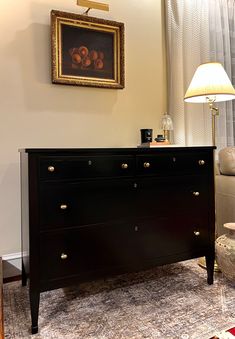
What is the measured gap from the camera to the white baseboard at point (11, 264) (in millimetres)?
2040

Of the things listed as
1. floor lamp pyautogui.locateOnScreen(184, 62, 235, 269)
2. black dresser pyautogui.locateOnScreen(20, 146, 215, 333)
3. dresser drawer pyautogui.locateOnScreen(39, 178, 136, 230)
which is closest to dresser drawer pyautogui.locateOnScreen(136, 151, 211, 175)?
black dresser pyautogui.locateOnScreen(20, 146, 215, 333)

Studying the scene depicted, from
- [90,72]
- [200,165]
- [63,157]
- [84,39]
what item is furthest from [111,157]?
[84,39]

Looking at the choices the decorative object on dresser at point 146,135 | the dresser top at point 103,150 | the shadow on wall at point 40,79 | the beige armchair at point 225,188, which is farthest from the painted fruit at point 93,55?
the beige armchair at point 225,188

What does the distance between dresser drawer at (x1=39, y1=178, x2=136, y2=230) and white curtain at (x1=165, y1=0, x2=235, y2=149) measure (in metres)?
1.18

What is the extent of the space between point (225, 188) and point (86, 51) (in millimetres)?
1602

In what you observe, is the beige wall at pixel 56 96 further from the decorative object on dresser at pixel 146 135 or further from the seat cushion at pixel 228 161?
the seat cushion at pixel 228 161

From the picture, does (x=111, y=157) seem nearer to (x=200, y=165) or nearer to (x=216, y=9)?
(x=200, y=165)

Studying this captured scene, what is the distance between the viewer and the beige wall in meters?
2.02

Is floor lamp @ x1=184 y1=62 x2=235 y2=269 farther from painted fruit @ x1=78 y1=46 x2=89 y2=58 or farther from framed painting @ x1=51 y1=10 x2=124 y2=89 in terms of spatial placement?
painted fruit @ x1=78 y1=46 x2=89 y2=58

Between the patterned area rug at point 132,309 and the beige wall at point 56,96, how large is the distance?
0.57 m

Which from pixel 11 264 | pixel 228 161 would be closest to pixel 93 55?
pixel 228 161

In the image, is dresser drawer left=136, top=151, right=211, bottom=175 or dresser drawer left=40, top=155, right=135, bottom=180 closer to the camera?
dresser drawer left=40, top=155, right=135, bottom=180

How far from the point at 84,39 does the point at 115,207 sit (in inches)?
54.5

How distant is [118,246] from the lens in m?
1.65
